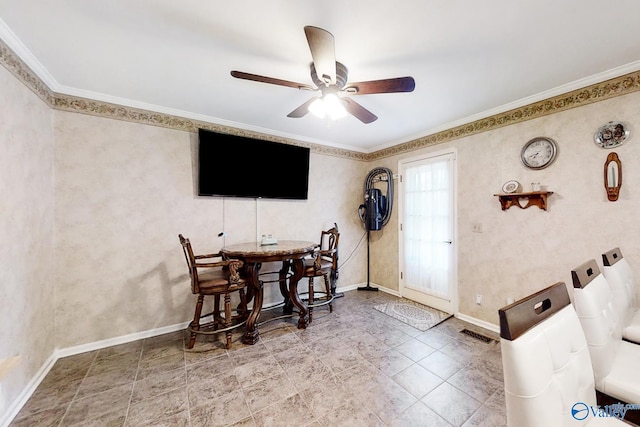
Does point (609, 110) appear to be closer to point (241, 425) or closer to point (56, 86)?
point (241, 425)

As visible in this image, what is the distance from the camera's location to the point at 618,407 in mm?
1103

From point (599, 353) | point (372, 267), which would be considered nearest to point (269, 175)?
point (372, 267)

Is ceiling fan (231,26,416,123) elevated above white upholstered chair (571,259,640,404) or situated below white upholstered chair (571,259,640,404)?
above

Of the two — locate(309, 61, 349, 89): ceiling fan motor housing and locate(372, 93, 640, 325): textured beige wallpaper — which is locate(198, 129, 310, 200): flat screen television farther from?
locate(372, 93, 640, 325): textured beige wallpaper

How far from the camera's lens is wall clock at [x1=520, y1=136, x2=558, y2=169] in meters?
2.35

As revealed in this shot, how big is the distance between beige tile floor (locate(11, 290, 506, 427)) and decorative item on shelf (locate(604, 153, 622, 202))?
1.69m

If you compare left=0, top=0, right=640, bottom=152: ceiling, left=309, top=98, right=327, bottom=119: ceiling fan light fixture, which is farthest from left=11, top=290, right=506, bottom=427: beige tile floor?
left=0, top=0, right=640, bottom=152: ceiling

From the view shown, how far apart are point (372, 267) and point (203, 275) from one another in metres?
2.84

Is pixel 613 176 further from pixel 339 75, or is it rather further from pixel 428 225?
pixel 339 75

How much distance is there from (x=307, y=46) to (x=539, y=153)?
8.01 feet

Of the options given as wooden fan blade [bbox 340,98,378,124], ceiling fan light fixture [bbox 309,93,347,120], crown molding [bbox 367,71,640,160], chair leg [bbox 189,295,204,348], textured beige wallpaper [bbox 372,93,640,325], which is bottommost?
chair leg [bbox 189,295,204,348]

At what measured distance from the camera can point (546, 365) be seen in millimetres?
799

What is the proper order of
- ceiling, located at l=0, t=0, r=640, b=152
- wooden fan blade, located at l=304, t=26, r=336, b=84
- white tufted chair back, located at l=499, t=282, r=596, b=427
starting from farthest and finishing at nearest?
1. ceiling, located at l=0, t=0, r=640, b=152
2. wooden fan blade, located at l=304, t=26, r=336, b=84
3. white tufted chair back, located at l=499, t=282, r=596, b=427

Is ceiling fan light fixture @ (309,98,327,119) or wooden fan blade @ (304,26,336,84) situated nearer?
wooden fan blade @ (304,26,336,84)
